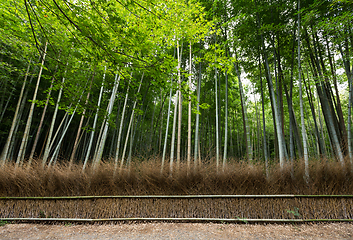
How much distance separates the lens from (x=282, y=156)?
345 cm

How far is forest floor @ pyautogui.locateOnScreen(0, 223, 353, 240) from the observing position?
1944mm

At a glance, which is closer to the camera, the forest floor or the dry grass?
the forest floor

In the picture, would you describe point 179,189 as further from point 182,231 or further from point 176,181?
point 182,231

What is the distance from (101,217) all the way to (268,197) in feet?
8.75

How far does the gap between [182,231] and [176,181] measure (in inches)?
27.9

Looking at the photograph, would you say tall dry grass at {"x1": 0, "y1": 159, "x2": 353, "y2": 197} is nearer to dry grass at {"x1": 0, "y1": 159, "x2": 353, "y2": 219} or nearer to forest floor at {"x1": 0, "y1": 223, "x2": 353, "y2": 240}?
dry grass at {"x1": 0, "y1": 159, "x2": 353, "y2": 219}

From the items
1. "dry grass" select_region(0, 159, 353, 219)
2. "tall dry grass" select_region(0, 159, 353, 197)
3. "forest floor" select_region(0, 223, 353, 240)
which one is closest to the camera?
"forest floor" select_region(0, 223, 353, 240)

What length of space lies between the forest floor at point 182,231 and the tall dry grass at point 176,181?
0.47m

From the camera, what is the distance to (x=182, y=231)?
6.81 ft

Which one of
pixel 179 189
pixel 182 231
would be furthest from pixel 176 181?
pixel 182 231

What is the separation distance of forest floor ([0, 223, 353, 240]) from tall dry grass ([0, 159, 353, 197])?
47cm

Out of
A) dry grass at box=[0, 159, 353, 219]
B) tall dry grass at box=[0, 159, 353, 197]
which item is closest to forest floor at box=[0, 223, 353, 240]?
dry grass at box=[0, 159, 353, 219]

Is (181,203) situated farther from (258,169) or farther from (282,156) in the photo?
(282,156)

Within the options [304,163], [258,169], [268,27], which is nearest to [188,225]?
[258,169]
